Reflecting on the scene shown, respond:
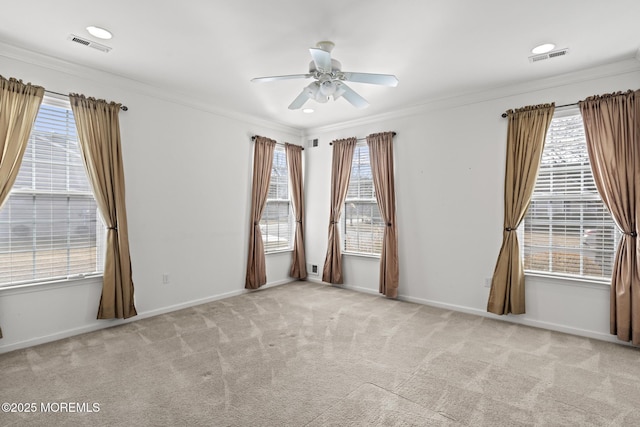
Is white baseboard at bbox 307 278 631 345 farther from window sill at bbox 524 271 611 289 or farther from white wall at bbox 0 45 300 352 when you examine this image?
white wall at bbox 0 45 300 352

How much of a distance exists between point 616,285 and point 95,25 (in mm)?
5217

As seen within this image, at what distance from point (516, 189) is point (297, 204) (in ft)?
11.1

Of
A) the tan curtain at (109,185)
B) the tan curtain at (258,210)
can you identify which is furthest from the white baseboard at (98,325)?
the tan curtain at (258,210)

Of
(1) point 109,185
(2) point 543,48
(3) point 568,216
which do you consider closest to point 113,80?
(1) point 109,185

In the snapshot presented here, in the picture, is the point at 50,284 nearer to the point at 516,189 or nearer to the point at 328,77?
the point at 328,77

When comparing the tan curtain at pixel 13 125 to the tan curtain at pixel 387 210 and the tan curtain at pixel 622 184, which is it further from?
the tan curtain at pixel 622 184

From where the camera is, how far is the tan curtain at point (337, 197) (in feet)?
18.0

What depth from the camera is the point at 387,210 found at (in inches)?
194

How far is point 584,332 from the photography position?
354cm

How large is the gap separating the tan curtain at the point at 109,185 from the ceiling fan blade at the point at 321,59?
95.6 inches

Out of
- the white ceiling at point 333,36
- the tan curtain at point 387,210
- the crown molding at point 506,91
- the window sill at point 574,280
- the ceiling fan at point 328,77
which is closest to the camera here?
the white ceiling at point 333,36

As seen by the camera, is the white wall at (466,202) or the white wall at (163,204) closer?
the white wall at (163,204)

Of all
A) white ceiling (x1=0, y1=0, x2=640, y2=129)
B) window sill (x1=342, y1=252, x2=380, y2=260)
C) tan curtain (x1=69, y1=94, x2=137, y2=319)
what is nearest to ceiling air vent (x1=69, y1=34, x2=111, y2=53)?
Answer: white ceiling (x1=0, y1=0, x2=640, y2=129)

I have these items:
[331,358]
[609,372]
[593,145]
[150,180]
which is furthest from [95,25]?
[609,372]
